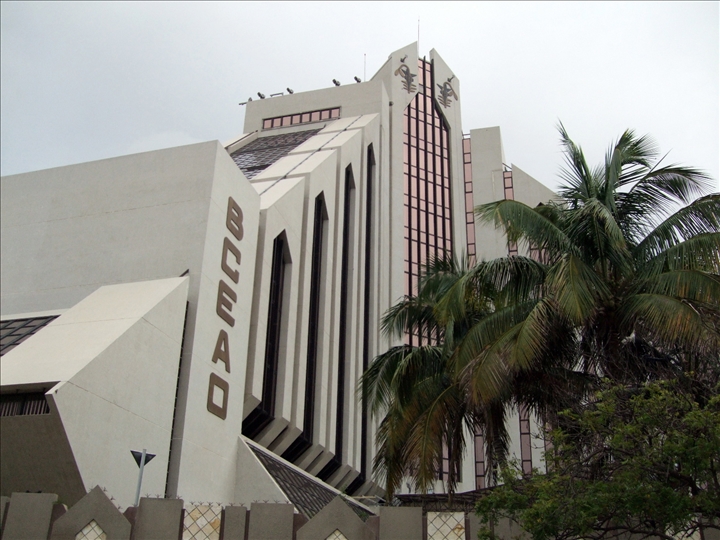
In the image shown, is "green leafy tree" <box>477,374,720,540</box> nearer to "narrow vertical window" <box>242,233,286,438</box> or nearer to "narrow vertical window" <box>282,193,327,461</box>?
"narrow vertical window" <box>242,233,286,438</box>

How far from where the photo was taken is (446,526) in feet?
44.3

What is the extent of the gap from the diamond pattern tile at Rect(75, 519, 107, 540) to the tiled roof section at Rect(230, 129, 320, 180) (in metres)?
26.5

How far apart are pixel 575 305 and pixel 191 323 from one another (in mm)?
13521

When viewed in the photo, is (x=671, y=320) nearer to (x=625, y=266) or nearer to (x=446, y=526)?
(x=625, y=266)

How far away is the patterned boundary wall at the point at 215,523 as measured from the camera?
1339cm

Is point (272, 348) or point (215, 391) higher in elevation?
point (272, 348)

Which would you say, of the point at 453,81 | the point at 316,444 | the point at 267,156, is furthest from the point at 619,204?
the point at 453,81

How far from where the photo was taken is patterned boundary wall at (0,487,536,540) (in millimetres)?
13391

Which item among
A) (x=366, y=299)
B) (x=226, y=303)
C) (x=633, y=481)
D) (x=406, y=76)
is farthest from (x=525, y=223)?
(x=406, y=76)

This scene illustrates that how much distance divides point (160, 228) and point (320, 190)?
43.0ft

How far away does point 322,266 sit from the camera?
39219mm

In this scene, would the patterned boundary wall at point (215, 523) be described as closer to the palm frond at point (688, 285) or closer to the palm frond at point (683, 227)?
the palm frond at point (688, 285)

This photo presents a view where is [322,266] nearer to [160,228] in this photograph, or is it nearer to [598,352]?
[160,228]

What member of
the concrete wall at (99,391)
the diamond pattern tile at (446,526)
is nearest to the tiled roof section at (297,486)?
the concrete wall at (99,391)
